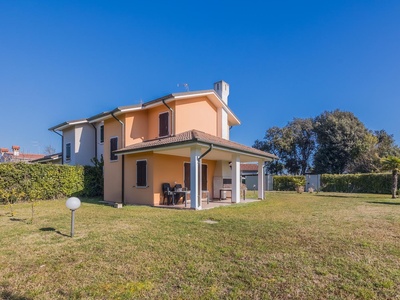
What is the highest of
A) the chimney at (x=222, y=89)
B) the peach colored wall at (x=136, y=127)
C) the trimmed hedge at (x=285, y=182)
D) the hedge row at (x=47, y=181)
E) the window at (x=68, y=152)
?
the chimney at (x=222, y=89)

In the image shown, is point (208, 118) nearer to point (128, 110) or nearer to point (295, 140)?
point (128, 110)

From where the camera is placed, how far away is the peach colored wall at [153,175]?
1391 cm

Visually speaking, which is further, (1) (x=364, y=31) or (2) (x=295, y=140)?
(2) (x=295, y=140)

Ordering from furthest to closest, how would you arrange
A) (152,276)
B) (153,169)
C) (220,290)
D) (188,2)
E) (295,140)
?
(295,140) → (188,2) → (153,169) → (152,276) → (220,290)

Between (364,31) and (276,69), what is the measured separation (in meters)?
7.45

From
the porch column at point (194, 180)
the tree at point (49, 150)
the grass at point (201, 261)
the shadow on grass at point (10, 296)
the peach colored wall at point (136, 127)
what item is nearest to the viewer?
the shadow on grass at point (10, 296)

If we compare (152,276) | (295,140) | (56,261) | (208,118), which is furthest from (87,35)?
(295,140)

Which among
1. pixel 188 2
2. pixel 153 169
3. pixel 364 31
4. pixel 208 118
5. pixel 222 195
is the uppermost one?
pixel 188 2

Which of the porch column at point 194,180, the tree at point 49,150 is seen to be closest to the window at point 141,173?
the porch column at point 194,180

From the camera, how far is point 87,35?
15680mm

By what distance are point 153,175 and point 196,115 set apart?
505 centimetres

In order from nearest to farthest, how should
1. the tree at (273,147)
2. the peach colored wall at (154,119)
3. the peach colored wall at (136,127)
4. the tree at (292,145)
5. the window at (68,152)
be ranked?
1. the peach colored wall at (136,127)
2. the peach colored wall at (154,119)
3. the window at (68,152)
4. the tree at (292,145)
5. the tree at (273,147)

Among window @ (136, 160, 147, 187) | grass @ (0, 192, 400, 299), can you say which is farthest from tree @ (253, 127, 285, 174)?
grass @ (0, 192, 400, 299)

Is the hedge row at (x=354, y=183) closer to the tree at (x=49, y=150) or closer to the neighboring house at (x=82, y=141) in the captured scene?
the neighboring house at (x=82, y=141)
